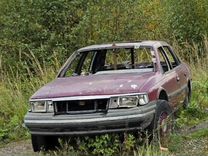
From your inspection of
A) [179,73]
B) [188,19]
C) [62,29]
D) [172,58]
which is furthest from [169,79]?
[188,19]

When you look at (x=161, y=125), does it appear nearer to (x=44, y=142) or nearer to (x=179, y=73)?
(x=44, y=142)

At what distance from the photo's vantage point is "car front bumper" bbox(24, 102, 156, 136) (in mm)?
6227

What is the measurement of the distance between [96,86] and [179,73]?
2.58 metres

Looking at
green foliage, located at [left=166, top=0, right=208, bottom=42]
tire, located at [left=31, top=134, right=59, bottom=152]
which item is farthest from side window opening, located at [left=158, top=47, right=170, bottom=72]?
green foliage, located at [left=166, top=0, right=208, bottom=42]

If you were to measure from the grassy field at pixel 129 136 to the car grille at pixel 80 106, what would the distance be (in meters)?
0.39

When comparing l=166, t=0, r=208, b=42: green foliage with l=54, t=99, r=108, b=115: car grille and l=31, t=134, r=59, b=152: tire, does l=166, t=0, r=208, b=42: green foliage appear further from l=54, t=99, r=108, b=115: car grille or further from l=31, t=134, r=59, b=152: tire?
l=54, t=99, r=108, b=115: car grille

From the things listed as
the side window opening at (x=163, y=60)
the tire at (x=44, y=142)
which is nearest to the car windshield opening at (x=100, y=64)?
the side window opening at (x=163, y=60)

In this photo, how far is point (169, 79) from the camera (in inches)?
311

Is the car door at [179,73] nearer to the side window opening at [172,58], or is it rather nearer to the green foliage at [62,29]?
the side window opening at [172,58]

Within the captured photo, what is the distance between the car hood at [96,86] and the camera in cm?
648

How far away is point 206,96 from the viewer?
10.6 meters

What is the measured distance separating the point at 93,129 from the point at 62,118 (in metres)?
0.44

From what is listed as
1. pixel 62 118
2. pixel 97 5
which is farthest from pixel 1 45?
pixel 62 118

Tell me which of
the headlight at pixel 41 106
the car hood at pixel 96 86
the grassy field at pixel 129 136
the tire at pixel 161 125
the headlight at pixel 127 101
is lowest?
the grassy field at pixel 129 136
